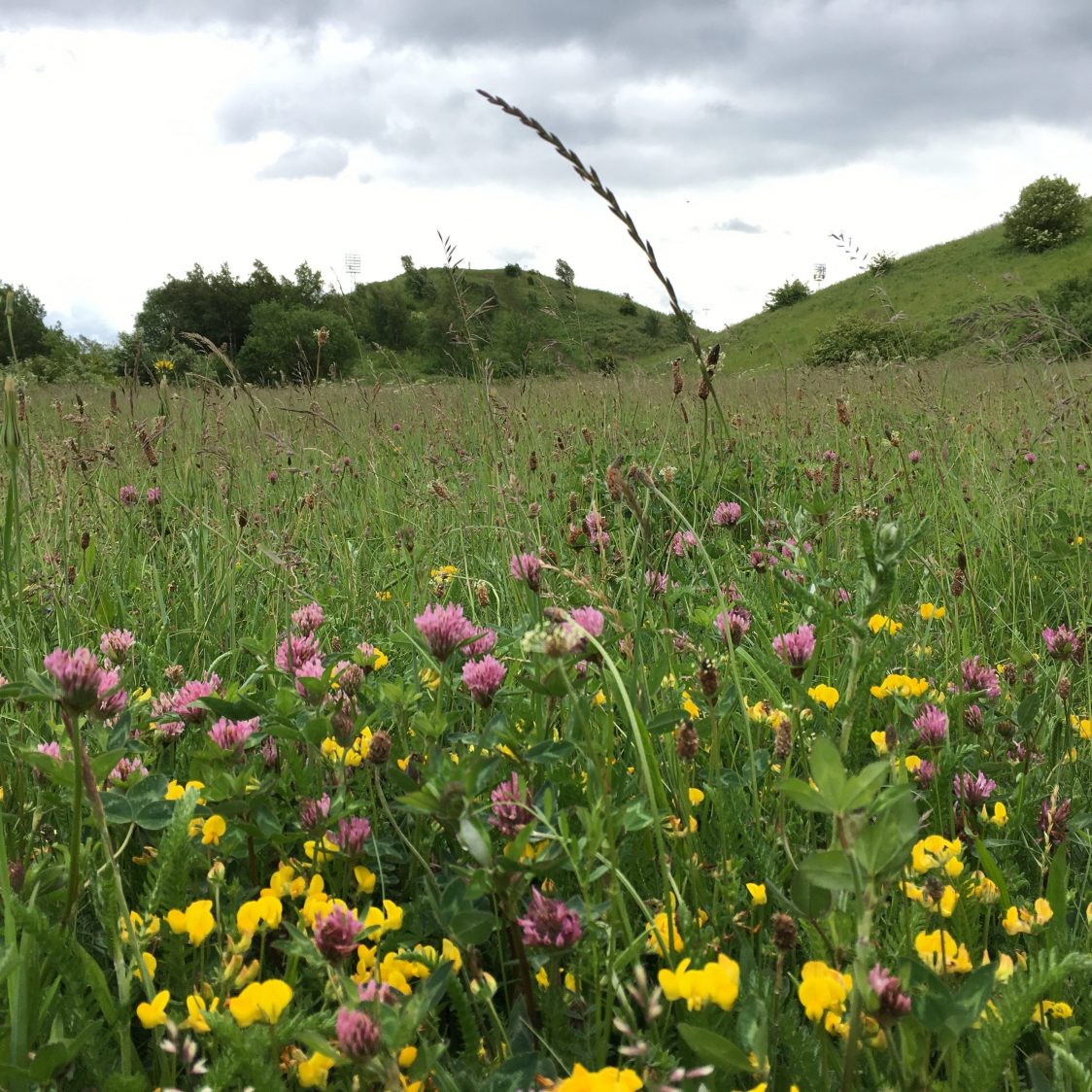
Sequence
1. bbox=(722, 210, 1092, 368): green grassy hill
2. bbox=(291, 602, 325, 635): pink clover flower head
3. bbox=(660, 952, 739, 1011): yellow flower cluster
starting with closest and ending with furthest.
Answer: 1. bbox=(660, 952, 739, 1011): yellow flower cluster
2. bbox=(291, 602, 325, 635): pink clover flower head
3. bbox=(722, 210, 1092, 368): green grassy hill

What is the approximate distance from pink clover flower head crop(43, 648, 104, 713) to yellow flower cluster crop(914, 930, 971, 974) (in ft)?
2.97

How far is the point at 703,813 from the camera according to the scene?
1.36 m

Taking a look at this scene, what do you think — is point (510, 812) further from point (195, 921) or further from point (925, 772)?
point (925, 772)

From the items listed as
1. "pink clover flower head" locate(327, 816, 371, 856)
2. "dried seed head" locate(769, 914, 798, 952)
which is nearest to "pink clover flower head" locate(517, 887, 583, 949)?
"dried seed head" locate(769, 914, 798, 952)

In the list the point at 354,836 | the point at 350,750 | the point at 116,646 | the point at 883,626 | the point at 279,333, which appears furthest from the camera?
the point at 279,333

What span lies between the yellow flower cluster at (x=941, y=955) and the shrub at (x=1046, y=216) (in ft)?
122

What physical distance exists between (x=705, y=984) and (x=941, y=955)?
316 millimetres

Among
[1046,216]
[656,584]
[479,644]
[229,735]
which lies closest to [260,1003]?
[229,735]

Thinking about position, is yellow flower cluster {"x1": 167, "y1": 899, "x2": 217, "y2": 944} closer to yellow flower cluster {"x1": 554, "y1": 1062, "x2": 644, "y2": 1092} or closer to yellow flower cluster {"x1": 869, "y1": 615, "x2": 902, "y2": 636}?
yellow flower cluster {"x1": 554, "y1": 1062, "x2": 644, "y2": 1092}

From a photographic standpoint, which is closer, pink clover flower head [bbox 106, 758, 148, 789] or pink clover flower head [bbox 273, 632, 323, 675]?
pink clover flower head [bbox 106, 758, 148, 789]

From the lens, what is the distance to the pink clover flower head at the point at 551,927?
2.81 ft

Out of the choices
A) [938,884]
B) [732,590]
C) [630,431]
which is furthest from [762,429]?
[938,884]

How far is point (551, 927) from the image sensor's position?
2.82ft

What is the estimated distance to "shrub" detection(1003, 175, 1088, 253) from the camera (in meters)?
32.4
